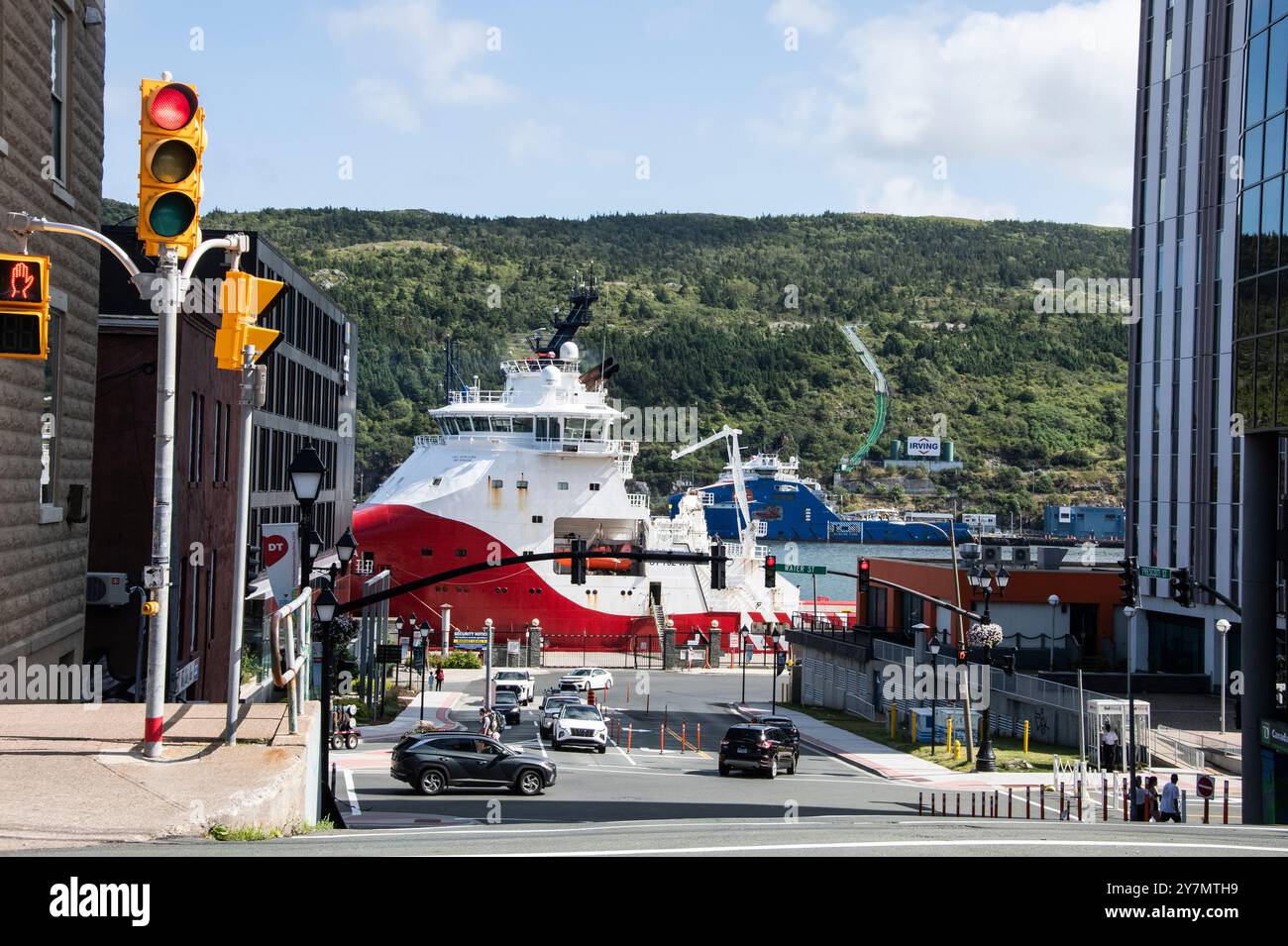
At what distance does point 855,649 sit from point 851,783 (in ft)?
51.7

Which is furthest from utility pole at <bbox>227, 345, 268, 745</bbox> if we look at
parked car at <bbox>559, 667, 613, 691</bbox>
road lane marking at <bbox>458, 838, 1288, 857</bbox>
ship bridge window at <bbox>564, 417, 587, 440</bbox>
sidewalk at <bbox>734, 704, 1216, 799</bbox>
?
ship bridge window at <bbox>564, 417, 587, 440</bbox>

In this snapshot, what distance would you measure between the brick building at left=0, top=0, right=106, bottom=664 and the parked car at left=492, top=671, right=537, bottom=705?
25.0 m

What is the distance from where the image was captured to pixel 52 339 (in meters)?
15.1

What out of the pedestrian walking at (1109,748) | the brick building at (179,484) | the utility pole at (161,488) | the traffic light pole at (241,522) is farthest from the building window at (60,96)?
the pedestrian walking at (1109,748)

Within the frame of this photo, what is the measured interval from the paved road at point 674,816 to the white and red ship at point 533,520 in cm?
651

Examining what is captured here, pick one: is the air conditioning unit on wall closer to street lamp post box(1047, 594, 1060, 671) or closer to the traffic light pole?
the traffic light pole

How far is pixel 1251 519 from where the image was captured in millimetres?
22641

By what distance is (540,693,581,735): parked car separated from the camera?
107 feet

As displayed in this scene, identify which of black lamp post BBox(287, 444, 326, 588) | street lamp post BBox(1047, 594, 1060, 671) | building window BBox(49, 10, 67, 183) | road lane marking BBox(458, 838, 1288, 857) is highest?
building window BBox(49, 10, 67, 183)

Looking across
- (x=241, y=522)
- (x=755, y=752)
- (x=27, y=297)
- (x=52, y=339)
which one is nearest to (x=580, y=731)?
(x=755, y=752)

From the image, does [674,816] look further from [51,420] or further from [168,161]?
[168,161]

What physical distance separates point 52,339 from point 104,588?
3.89 meters
